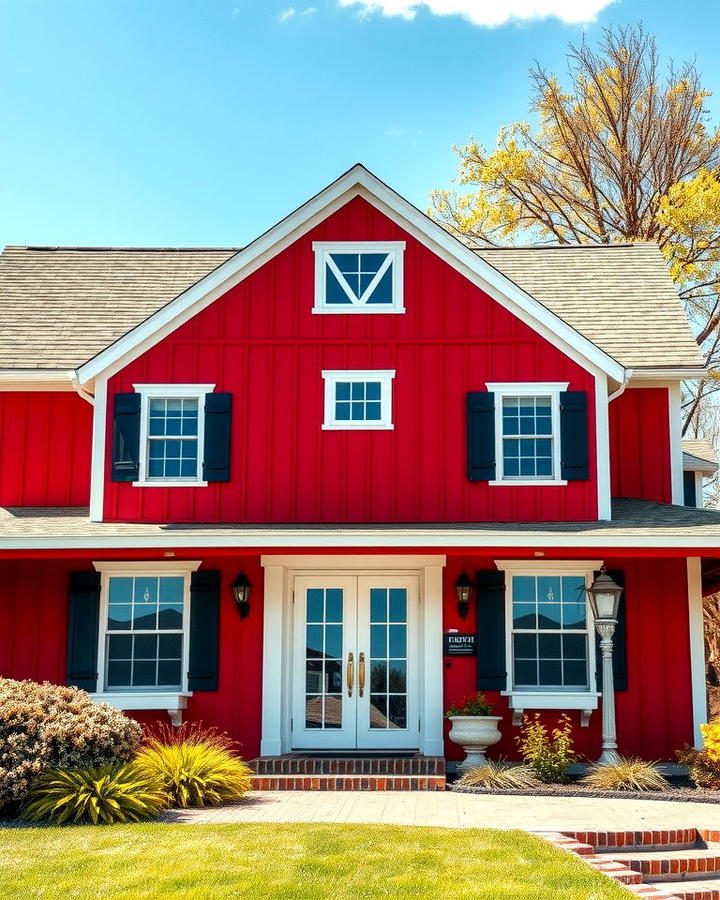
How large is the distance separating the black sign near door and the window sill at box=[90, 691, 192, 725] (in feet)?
11.3

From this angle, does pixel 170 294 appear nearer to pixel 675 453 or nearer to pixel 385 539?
pixel 385 539

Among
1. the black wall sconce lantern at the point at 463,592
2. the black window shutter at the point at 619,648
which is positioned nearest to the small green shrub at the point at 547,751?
the black window shutter at the point at 619,648

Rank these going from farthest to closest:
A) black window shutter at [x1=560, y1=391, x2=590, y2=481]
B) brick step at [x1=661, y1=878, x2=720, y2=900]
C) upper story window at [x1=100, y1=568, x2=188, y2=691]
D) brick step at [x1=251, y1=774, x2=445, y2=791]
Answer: black window shutter at [x1=560, y1=391, x2=590, y2=481] → upper story window at [x1=100, y1=568, x2=188, y2=691] → brick step at [x1=251, y1=774, x2=445, y2=791] → brick step at [x1=661, y1=878, x2=720, y2=900]

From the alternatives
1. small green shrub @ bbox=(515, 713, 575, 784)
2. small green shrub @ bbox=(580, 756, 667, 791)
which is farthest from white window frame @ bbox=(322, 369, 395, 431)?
small green shrub @ bbox=(580, 756, 667, 791)

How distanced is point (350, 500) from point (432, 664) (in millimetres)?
2453

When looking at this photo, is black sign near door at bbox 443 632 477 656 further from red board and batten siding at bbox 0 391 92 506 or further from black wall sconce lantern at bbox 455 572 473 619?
red board and batten siding at bbox 0 391 92 506

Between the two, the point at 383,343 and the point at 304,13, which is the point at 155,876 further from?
the point at 304,13

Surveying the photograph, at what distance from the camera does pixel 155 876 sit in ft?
26.0

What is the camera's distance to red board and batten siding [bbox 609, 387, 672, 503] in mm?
15891

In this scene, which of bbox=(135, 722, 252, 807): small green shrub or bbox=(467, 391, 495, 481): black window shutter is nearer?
bbox=(135, 722, 252, 807): small green shrub

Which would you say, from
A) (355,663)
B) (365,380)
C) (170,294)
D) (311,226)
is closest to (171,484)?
(365,380)

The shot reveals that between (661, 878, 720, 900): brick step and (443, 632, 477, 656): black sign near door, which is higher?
(443, 632, 477, 656): black sign near door

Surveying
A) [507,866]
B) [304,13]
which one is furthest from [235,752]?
[304,13]

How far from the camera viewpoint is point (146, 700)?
1388 centimetres
